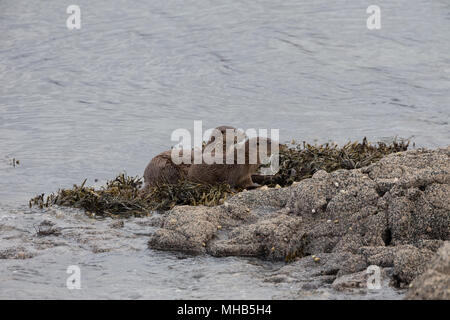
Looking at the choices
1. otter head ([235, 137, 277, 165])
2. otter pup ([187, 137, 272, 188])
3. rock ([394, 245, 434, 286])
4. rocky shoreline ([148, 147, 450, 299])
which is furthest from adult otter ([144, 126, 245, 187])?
rock ([394, 245, 434, 286])

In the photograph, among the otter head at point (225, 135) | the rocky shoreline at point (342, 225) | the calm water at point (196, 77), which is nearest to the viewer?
the rocky shoreline at point (342, 225)

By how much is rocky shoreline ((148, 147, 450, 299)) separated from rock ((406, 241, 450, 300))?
0.65 meters

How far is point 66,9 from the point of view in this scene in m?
24.3

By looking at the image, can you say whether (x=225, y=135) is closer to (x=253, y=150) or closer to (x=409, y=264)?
(x=253, y=150)

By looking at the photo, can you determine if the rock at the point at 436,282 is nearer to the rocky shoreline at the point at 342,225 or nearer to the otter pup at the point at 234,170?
the rocky shoreline at the point at 342,225

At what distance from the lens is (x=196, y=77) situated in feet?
60.4

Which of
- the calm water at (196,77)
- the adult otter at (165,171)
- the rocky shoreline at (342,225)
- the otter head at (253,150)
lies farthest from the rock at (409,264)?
the calm water at (196,77)

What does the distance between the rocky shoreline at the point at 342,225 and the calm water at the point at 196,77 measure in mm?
3004

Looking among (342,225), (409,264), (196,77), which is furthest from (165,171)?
(196,77)

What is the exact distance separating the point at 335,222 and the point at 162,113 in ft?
30.4

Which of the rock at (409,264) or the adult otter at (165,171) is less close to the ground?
the adult otter at (165,171)

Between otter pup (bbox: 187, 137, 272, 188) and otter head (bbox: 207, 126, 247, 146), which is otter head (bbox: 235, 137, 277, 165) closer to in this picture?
otter pup (bbox: 187, 137, 272, 188)

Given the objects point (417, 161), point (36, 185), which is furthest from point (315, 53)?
point (417, 161)

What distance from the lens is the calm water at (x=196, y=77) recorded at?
13.3m
